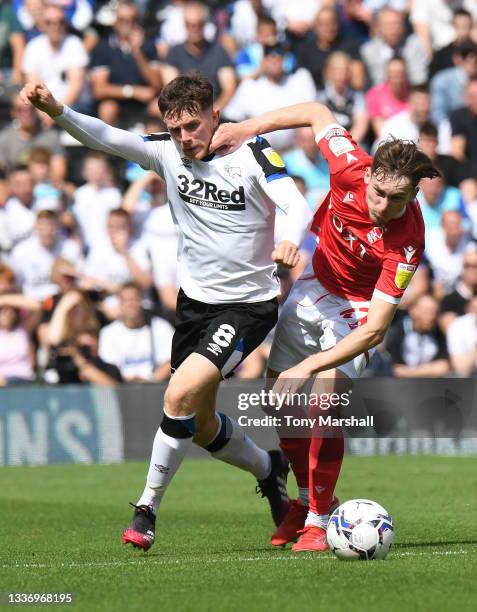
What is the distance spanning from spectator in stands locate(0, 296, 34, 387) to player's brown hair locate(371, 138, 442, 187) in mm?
8548

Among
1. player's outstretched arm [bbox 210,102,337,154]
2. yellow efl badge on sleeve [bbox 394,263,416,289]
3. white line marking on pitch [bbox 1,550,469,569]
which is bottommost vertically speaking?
white line marking on pitch [bbox 1,550,469,569]

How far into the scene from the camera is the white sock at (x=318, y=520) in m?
8.05

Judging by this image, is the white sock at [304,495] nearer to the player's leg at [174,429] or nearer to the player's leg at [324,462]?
the player's leg at [324,462]

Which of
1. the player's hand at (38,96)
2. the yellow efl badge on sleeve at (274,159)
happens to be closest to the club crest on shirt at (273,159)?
the yellow efl badge on sleeve at (274,159)

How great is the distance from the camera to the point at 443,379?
14.5 meters

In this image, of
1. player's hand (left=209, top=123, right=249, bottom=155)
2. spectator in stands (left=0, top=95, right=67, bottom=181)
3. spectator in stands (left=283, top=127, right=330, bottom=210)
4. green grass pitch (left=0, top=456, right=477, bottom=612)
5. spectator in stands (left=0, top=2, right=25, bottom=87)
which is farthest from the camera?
spectator in stands (left=0, top=2, right=25, bottom=87)

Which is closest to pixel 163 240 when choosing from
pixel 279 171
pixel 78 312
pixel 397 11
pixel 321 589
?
pixel 78 312

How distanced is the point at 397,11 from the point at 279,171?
37.5ft


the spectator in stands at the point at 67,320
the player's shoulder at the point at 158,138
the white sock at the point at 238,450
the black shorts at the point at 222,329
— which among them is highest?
the player's shoulder at the point at 158,138

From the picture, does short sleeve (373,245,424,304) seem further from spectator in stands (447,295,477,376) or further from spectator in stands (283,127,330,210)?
spectator in stands (283,127,330,210)

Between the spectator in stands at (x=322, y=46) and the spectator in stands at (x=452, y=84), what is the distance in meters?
1.23

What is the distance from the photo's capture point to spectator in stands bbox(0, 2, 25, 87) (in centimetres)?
1888

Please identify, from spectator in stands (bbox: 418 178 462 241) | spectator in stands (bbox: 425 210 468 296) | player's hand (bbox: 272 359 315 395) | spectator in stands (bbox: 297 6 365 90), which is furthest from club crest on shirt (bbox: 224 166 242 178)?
spectator in stands (bbox: 297 6 365 90)

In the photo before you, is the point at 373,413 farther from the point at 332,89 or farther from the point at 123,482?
the point at 332,89
